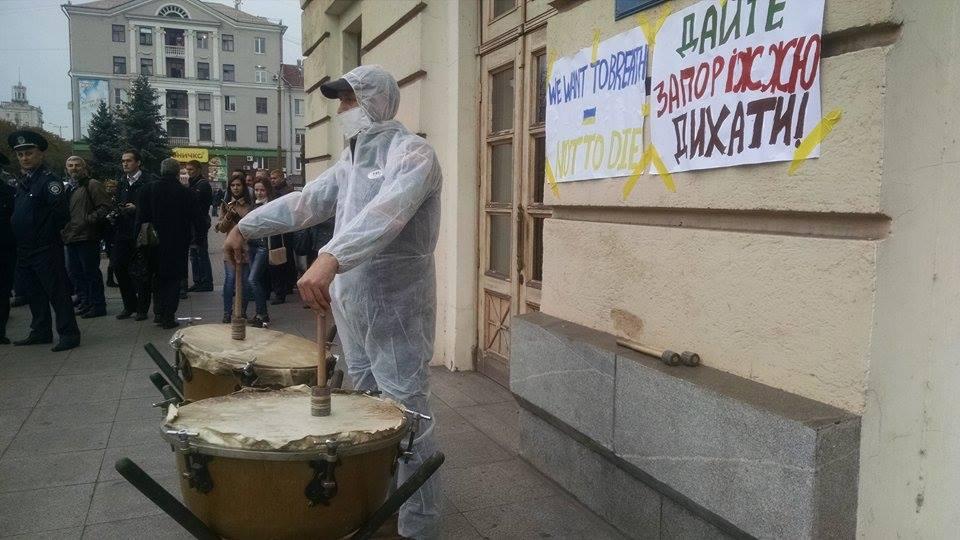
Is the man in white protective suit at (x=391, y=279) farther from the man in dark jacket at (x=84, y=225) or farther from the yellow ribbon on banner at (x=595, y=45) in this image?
the man in dark jacket at (x=84, y=225)

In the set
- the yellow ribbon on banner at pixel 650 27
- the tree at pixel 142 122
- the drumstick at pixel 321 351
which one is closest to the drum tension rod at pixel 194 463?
the drumstick at pixel 321 351

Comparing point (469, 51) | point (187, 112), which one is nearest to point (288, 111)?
point (187, 112)

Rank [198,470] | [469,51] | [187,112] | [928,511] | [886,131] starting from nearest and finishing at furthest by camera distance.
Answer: [198,470], [886,131], [928,511], [469,51], [187,112]

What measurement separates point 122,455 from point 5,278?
151 inches

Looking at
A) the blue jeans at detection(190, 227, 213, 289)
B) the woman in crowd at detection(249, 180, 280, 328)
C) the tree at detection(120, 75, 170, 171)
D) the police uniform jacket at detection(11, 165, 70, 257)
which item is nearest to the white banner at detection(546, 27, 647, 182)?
the woman in crowd at detection(249, 180, 280, 328)

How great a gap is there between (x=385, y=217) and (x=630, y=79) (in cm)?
128

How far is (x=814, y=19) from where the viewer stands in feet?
7.19

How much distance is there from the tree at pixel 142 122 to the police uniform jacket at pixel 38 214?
2760cm

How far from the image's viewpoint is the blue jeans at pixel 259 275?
25.0ft

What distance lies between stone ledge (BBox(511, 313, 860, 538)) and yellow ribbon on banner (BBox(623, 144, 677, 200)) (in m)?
0.64

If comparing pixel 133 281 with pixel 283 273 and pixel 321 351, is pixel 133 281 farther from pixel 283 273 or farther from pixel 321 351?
pixel 321 351

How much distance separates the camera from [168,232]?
754 centimetres

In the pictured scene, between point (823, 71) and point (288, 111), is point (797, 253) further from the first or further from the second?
point (288, 111)

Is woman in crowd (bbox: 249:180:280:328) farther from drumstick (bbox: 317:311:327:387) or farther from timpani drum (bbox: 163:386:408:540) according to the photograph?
timpani drum (bbox: 163:386:408:540)
